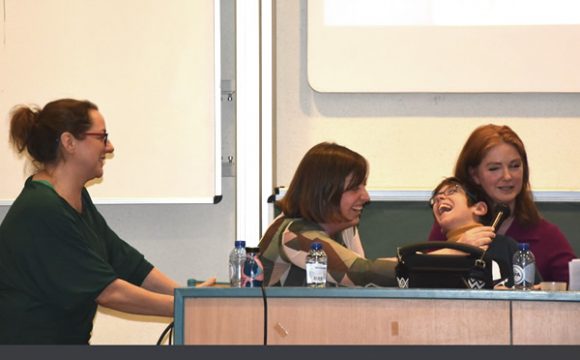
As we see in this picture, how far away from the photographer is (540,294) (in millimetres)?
2123

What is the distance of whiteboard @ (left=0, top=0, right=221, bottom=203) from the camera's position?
378 cm

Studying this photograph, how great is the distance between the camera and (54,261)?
2703 mm

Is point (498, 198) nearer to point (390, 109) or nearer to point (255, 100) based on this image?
point (390, 109)

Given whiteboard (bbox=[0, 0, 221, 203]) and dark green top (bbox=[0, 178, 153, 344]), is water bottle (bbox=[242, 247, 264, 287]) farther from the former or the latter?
whiteboard (bbox=[0, 0, 221, 203])

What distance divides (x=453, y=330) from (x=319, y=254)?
480 mm

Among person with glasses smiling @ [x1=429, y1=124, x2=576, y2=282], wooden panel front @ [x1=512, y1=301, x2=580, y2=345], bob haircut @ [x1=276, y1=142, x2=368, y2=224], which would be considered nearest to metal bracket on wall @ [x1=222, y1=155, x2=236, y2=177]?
bob haircut @ [x1=276, y1=142, x2=368, y2=224]

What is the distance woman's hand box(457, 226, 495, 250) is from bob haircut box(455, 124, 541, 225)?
0.46 meters

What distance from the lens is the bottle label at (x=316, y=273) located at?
2352mm

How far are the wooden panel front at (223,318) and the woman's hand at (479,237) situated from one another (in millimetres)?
735

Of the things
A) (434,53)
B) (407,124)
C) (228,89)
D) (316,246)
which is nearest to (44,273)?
(316,246)

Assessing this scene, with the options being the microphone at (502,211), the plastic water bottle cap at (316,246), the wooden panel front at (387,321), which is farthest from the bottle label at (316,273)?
the microphone at (502,211)

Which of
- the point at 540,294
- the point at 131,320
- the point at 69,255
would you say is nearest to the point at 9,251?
the point at 69,255

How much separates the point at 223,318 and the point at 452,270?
24.6 inches

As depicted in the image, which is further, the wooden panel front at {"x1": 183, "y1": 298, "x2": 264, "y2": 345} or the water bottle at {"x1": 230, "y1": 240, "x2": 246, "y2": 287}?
the water bottle at {"x1": 230, "y1": 240, "x2": 246, "y2": 287}
